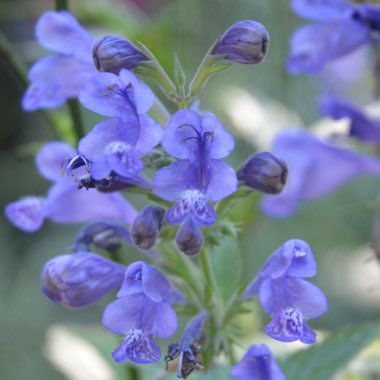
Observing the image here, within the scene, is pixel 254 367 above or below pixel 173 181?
below

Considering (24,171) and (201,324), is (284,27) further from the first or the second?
(24,171)

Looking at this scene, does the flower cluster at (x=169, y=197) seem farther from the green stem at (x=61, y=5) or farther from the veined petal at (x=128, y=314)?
the green stem at (x=61, y=5)

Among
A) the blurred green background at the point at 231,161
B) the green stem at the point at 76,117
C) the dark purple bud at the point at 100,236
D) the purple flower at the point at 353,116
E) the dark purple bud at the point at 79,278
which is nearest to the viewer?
the dark purple bud at the point at 79,278

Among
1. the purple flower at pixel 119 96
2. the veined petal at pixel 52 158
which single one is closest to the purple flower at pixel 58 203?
the veined petal at pixel 52 158

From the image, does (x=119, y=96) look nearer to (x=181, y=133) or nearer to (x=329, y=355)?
(x=181, y=133)

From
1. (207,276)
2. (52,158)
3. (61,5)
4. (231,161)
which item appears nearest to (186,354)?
(207,276)

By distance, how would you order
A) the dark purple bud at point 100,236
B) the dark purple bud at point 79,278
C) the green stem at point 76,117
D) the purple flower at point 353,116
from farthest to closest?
the purple flower at point 353,116 < the green stem at point 76,117 < the dark purple bud at point 100,236 < the dark purple bud at point 79,278
